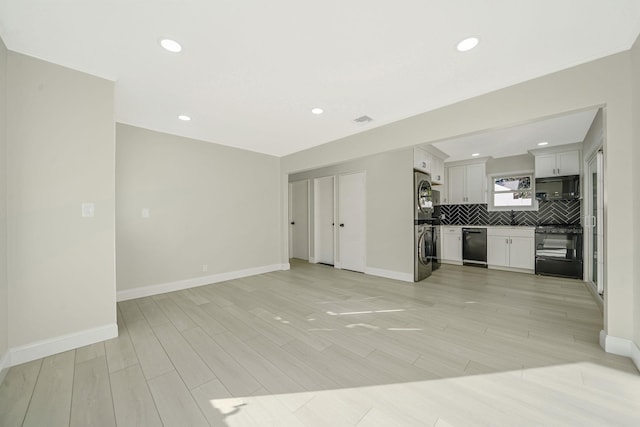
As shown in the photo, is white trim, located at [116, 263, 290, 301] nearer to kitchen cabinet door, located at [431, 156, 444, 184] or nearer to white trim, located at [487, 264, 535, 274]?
kitchen cabinet door, located at [431, 156, 444, 184]

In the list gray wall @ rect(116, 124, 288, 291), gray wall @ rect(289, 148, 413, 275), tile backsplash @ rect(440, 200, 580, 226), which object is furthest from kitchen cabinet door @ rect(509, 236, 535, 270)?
gray wall @ rect(116, 124, 288, 291)

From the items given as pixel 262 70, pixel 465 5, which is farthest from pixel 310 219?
pixel 465 5

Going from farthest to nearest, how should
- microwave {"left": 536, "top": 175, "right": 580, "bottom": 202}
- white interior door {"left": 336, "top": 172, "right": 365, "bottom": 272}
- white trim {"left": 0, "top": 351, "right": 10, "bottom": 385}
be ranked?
white interior door {"left": 336, "top": 172, "right": 365, "bottom": 272}
microwave {"left": 536, "top": 175, "right": 580, "bottom": 202}
white trim {"left": 0, "top": 351, "right": 10, "bottom": 385}

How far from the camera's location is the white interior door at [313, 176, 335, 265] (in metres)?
5.70

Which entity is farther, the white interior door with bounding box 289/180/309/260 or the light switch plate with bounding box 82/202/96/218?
the white interior door with bounding box 289/180/309/260

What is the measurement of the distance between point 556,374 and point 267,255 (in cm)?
424

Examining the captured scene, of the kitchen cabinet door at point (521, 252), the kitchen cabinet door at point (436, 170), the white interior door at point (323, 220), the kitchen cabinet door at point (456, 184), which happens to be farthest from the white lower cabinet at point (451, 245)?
the white interior door at point (323, 220)

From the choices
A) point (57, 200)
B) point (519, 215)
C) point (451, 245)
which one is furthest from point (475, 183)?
point (57, 200)

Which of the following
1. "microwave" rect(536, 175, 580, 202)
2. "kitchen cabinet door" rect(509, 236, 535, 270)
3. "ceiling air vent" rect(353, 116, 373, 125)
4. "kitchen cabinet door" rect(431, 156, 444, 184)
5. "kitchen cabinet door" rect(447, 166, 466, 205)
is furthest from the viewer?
"kitchen cabinet door" rect(447, 166, 466, 205)

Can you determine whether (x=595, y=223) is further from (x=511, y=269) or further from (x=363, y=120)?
(x=363, y=120)

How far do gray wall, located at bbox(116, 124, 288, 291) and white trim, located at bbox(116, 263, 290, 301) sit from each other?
0.18 feet

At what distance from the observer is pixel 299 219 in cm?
646

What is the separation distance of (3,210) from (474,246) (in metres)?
6.64

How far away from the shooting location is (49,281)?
6.52 ft
